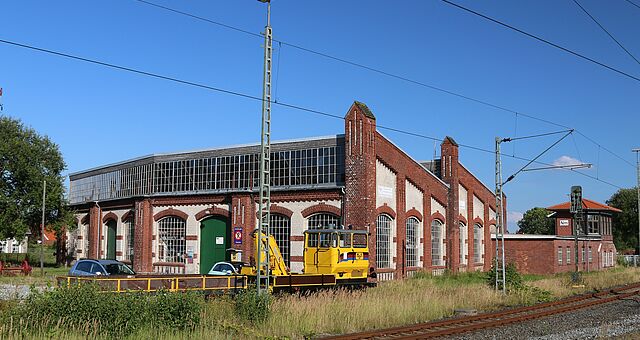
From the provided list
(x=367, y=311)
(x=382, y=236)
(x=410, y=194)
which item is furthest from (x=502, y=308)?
(x=410, y=194)

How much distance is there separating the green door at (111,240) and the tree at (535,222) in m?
87.6

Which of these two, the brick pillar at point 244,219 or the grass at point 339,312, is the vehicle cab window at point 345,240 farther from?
the brick pillar at point 244,219

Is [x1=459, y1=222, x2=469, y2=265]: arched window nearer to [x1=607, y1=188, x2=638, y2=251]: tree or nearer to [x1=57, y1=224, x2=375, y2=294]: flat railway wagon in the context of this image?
[x1=57, y1=224, x2=375, y2=294]: flat railway wagon

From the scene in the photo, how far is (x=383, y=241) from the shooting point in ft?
108

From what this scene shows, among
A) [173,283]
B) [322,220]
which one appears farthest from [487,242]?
[173,283]

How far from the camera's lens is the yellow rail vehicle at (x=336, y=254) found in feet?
83.0

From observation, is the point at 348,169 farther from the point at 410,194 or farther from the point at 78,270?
the point at 78,270

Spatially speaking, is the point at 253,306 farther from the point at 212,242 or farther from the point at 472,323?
the point at 212,242

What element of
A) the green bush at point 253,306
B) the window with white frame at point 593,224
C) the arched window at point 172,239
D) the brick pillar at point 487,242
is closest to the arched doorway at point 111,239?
the arched window at point 172,239

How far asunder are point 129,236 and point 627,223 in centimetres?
7938

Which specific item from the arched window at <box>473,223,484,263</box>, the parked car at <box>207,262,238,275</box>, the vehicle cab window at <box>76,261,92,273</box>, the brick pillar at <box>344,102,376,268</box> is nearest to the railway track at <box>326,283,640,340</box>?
the brick pillar at <box>344,102,376,268</box>

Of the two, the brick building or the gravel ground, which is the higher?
the brick building

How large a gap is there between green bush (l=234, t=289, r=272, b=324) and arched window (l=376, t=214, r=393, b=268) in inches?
630

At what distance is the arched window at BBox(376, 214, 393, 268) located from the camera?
106ft
